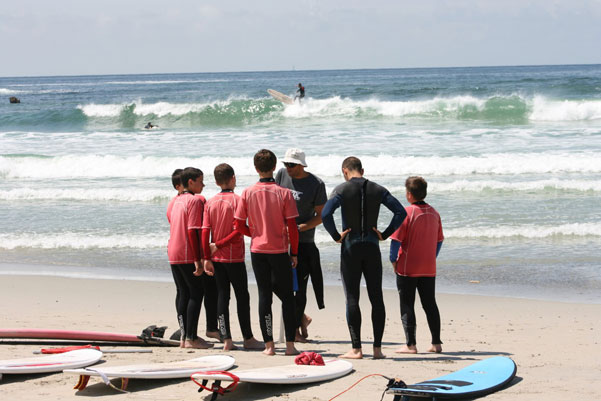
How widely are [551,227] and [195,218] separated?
6689 mm

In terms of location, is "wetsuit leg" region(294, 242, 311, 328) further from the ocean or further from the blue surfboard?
the ocean

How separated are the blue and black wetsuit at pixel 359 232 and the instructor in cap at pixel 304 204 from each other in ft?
1.42

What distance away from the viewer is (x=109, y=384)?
4238 mm

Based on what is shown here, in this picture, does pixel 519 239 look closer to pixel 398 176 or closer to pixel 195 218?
pixel 195 218

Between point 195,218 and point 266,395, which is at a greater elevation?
point 195,218

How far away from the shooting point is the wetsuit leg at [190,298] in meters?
5.63

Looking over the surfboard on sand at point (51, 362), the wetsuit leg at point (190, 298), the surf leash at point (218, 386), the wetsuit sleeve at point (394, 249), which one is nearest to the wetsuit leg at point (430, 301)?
the wetsuit sleeve at point (394, 249)

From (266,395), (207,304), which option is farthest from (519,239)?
(266,395)

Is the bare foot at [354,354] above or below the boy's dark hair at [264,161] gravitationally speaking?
below

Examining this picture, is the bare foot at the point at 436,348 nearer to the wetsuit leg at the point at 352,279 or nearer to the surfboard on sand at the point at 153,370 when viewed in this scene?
the wetsuit leg at the point at 352,279

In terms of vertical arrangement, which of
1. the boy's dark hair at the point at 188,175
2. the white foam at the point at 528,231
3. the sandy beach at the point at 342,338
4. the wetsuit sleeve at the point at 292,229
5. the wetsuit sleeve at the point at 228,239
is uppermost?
the boy's dark hair at the point at 188,175

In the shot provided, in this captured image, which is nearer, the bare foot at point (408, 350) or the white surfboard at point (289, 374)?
the white surfboard at point (289, 374)

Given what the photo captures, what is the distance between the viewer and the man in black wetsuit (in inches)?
196

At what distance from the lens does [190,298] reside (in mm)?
5660
